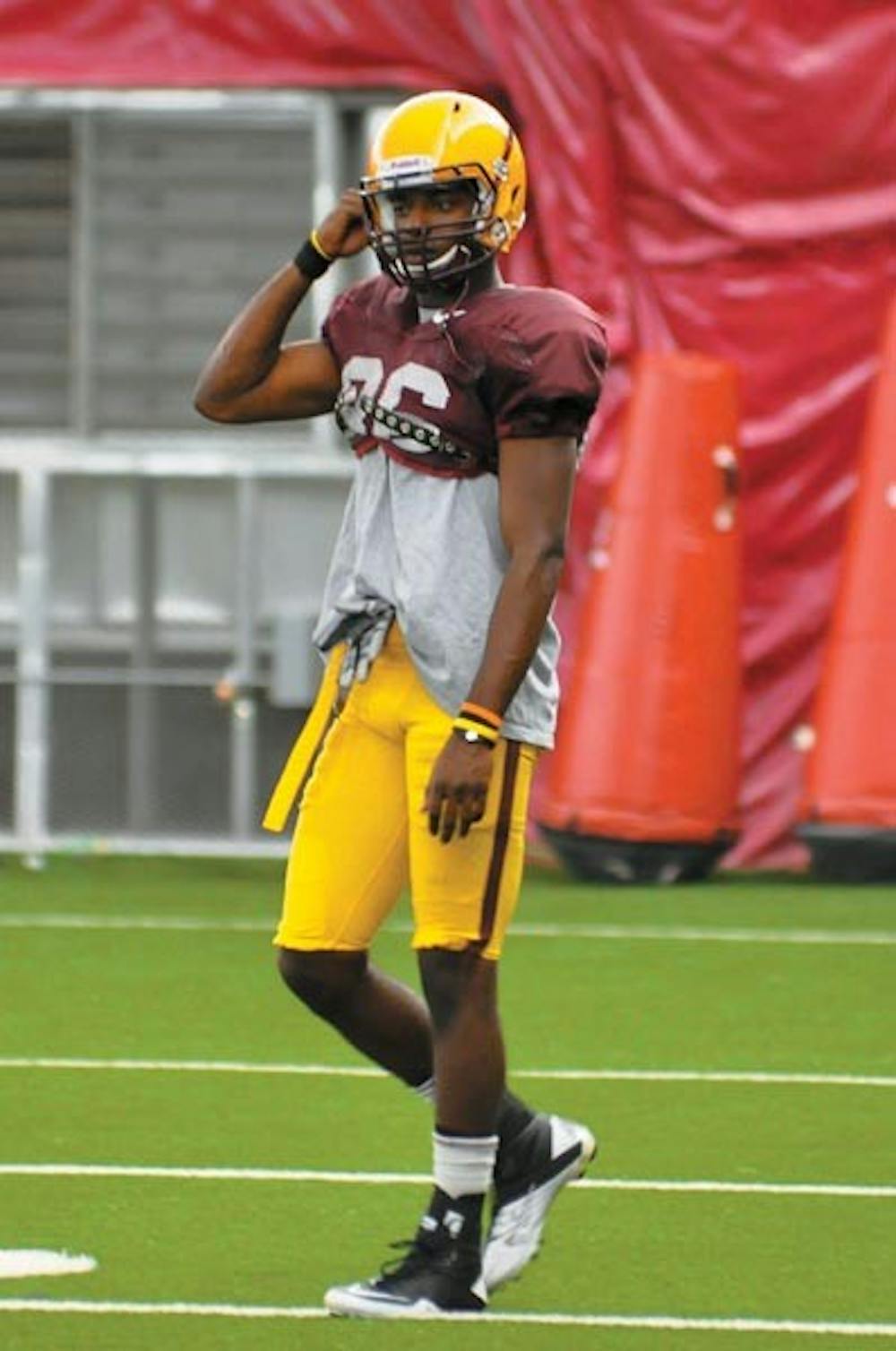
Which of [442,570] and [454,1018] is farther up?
[442,570]

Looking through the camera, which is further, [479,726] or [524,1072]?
[524,1072]

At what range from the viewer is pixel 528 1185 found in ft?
21.7

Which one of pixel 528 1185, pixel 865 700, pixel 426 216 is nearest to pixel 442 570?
pixel 426 216

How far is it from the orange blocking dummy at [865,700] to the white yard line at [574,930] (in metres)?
1.24

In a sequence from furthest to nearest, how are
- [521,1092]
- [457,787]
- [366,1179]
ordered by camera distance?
[521,1092], [366,1179], [457,787]

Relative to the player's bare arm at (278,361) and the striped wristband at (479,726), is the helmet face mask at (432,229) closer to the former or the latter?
the player's bare arm at (278,361)

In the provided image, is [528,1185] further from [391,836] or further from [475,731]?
[475,731]

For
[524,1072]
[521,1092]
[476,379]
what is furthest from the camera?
[524,1072]

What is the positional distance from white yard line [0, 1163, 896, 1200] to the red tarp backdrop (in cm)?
748

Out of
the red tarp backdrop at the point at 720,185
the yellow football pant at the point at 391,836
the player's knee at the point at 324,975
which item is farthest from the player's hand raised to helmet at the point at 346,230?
the red tarp backdrop at the point at 720,185

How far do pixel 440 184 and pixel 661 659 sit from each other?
7.90 metres

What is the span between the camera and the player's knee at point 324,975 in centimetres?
643

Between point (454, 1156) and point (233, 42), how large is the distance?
9693 mm

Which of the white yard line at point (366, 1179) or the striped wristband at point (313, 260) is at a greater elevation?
the striped wristband at point (313, 260)
